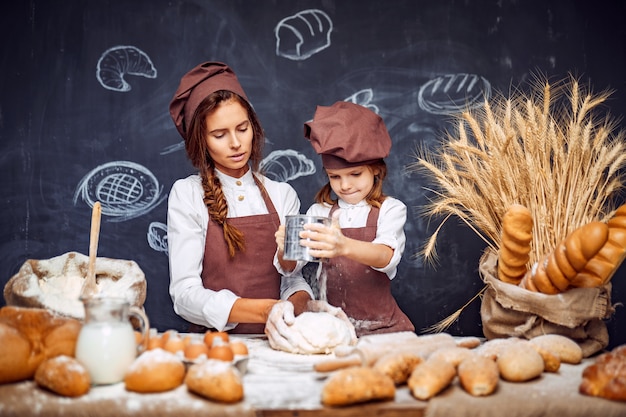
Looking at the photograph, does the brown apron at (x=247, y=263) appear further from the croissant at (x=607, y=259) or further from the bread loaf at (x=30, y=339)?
the croissant at (x=607, y=259)

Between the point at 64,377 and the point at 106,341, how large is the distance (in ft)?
0.42

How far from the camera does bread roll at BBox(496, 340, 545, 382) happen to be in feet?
4.92

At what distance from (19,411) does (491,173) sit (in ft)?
5.30

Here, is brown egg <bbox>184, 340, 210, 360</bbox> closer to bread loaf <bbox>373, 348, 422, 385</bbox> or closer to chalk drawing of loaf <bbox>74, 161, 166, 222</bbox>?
bread loaf <bbox>373, 348, 422, 385</bbox>

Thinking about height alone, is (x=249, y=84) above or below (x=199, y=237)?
above

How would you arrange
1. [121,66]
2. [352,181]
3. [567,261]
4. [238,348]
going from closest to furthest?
[238,348] < [567,261] < [352,181] < [121,66]

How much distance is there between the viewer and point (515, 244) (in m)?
1.88

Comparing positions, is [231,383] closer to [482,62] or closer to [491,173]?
[491,173]

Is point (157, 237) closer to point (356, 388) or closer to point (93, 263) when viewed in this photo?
point (93, 263)

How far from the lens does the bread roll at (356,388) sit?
133 centimetres

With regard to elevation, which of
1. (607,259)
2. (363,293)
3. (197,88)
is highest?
(197,88)

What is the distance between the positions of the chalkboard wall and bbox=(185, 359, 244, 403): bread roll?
2068 mm

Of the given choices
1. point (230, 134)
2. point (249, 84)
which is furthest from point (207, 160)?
point (249, 84)

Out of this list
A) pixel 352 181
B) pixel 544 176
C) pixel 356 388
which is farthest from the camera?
pixel 352 181
